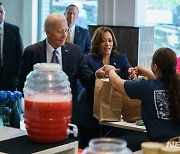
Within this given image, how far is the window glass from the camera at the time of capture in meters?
6.03

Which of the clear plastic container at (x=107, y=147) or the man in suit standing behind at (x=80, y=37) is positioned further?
the man in suit standing behind at (x=80, y=37)

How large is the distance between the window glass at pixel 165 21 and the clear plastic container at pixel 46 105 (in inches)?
153

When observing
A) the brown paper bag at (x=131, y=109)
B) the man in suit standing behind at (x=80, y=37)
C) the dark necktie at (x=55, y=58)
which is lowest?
the brown paper bag at (x=131, y=109)

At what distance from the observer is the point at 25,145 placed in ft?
7.30

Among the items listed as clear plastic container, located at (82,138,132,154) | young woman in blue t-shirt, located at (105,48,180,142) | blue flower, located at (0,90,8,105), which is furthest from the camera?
blue flower, located at (0,90,8,105)

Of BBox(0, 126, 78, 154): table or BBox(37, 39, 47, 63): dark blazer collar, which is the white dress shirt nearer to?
BBox(37, 39, 47, 63): dark blazer collar

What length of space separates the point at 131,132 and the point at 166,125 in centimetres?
112

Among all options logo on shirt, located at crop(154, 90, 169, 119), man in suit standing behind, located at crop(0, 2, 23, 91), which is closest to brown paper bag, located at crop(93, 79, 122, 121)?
logo on shirt, located at crop(154, 90, 169, 119)

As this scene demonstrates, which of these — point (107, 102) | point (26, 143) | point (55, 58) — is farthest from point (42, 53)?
point (26, 143)

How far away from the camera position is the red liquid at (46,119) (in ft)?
7.24

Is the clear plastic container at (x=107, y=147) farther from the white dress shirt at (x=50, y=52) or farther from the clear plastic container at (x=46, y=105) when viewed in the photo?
the white dress shirt at (x=50, y=52)

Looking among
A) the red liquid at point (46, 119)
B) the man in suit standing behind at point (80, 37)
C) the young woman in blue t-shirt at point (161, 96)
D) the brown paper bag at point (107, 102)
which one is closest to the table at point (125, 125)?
the brown paper bag at point (107, 102)

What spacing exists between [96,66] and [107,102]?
50cm

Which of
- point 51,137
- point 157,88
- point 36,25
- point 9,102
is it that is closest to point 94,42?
point 9,102
